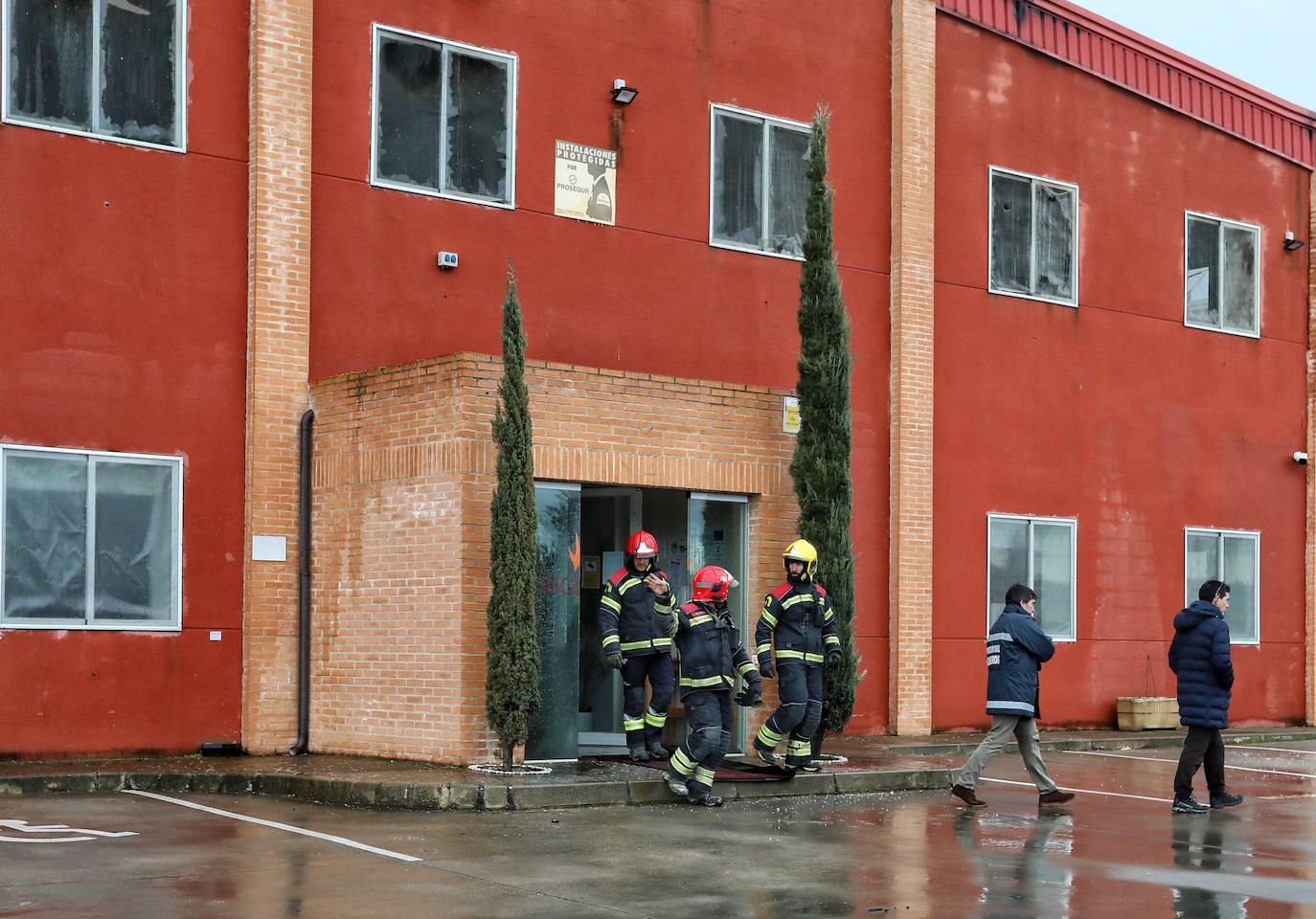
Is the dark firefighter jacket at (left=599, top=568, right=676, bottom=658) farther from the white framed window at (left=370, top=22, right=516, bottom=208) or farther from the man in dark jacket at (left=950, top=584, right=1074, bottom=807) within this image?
the white framed window at (left=370, top=22, right=516, bottom=208)

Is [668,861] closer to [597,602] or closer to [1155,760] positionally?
[597,602]

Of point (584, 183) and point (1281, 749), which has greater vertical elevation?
point (584, 183)

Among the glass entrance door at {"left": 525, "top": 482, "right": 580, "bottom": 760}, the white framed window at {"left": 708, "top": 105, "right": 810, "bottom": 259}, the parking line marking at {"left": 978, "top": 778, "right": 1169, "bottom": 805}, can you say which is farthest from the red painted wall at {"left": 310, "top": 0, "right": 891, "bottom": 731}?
the parking line marking at {"left": 978, "top": 778, "right": 1169, "bottom": 805}

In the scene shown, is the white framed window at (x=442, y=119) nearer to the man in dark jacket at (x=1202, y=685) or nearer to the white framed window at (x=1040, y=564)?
the white framed window at (x=1040, y=564)

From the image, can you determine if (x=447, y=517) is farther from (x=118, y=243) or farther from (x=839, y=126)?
(x=839, y=126)

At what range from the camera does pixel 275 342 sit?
53.2 feet

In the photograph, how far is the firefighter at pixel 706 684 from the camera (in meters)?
13.4

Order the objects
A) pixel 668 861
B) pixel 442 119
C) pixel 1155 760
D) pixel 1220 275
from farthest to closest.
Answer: pixel 1220 275, pixel 1155 760, pixel 442 119, pixel 668 861

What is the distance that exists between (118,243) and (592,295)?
5.05m

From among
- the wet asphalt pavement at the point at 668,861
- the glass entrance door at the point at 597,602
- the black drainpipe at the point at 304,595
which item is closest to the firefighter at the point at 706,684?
the wet asphalt pavement at the point at 668,861

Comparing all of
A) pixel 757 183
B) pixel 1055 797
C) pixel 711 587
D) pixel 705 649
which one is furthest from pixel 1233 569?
pixel 705 649

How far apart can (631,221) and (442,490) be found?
16.8 ft

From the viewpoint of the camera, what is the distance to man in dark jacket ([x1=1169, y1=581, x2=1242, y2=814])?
13680mm

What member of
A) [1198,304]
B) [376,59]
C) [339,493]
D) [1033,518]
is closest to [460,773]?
[339,493]
